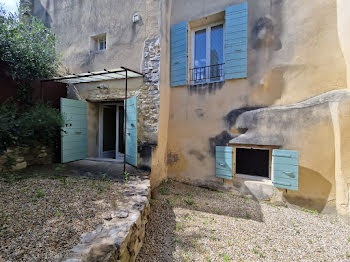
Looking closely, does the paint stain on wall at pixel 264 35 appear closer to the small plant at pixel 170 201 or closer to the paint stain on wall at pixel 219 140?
the paint stain on wall at pixel 219 140

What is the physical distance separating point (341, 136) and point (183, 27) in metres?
4.02

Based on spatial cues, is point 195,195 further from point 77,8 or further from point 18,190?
point 77,8

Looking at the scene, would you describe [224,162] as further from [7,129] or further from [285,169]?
[7,129]

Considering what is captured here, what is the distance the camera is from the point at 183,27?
447 centimetres

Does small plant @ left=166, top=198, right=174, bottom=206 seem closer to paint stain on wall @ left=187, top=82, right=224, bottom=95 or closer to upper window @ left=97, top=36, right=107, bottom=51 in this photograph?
paint stain on wall @ left=187, top=82, right=224, bottom=95

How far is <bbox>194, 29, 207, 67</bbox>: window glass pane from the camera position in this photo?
4525 mm

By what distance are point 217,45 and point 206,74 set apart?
0.75 meters

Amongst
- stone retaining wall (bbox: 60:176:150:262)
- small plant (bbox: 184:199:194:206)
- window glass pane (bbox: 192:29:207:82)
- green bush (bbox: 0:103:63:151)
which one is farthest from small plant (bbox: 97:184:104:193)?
window glass pane (bbox: 192:29:207:82)

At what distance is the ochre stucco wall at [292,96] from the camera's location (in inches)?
123

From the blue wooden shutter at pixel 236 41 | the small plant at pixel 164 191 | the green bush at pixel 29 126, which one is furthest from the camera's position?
the small plant at pixel 164 191

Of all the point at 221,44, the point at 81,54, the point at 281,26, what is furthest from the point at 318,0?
the point at 81,54

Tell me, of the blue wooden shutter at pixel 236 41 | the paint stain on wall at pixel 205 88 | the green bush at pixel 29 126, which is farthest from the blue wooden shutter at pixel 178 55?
the green bush at pixel 29 126

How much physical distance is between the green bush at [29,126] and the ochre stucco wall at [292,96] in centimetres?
288

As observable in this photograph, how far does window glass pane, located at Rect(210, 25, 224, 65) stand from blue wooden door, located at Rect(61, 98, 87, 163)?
3.83 meters
